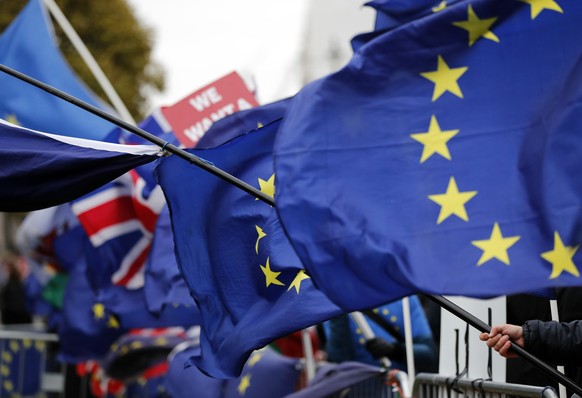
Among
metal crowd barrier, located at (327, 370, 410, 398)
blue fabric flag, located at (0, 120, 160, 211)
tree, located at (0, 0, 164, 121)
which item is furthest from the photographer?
tree, located at (0, 0, 164, 121)

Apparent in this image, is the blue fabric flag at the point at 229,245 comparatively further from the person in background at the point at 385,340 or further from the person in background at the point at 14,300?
the person in background at the point at 14,300

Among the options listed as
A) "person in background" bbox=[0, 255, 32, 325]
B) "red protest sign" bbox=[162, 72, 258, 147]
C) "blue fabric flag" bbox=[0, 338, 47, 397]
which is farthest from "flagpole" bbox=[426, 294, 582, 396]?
"person in background" bbox=[0, 255, 32, 325]

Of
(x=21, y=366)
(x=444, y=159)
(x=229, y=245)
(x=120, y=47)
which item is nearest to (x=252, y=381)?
(x=229, y=245)

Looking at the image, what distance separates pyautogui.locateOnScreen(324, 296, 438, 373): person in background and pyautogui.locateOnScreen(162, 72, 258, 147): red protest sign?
1714mm

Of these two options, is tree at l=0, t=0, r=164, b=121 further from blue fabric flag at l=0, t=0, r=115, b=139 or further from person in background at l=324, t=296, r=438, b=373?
person in background at l=324, t=296, r=438, b=373

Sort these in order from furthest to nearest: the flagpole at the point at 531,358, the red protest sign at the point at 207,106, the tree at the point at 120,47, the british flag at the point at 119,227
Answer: the tree at the point at 120,47, the british flag at the point at 119,227, the red protest sign at the point at 207,106, the flagpole at the point at 531,358

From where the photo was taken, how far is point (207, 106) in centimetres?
865

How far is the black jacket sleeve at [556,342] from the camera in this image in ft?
15.3

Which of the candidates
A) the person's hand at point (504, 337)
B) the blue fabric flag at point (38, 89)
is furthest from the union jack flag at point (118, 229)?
the person's hand at point (504, 337)

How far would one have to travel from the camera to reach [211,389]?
26.0 ft

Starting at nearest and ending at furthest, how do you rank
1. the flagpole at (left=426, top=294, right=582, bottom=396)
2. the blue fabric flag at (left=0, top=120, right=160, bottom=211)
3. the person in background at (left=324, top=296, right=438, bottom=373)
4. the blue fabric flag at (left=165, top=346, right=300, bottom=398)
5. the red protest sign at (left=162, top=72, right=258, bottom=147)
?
the flagpole at (left=426, top=294, right=582, bottom=396)
the blue fabric flag at (left=0, top=120, right=160, bottom=211)
the person in background at (left=324, top=296, right=438, bottom=373)
the blue fabric flag at (left=165, top=346, right=300, bottom=398)
the red protest sign at (left=162, top=72, right=258, bottom=147)

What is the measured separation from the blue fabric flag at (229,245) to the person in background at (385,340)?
1.97 meters

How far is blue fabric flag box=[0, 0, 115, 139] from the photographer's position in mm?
10453

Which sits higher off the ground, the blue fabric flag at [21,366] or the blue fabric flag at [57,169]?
the blue fabric flag at [57,169]
